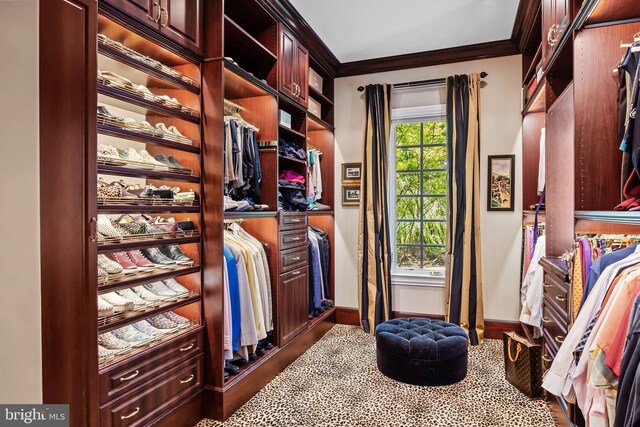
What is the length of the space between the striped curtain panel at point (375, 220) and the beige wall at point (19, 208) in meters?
3.30

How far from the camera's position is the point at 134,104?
6.47 feet

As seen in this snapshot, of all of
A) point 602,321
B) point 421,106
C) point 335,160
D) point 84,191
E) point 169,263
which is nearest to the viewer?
point 602,321

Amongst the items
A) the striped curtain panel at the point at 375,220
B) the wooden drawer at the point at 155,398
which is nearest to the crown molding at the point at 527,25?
the striped curtain panel at the point at 375,220

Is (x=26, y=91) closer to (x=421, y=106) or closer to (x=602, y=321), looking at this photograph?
(x=602, y=321)

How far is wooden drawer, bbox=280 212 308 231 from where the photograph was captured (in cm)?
317

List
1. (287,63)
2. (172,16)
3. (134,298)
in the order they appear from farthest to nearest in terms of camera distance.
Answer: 1. (287,63)
2. (172,16)
3. (134,298)

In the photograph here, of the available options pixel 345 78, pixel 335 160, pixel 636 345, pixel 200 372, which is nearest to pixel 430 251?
pixel 335 160

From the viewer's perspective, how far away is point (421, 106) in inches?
167

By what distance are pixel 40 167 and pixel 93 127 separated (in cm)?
27

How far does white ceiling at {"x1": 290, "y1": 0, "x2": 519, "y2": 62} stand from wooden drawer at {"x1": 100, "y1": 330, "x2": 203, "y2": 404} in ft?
8.67

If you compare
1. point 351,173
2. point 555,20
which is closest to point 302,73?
point 351,173

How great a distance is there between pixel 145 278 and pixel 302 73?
93.3 inches

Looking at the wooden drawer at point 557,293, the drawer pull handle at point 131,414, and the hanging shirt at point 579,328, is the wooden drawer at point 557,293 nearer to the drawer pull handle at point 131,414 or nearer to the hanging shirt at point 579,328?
the hanging shirt at point 579,328

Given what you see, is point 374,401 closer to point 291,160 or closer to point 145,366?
point 145,366
